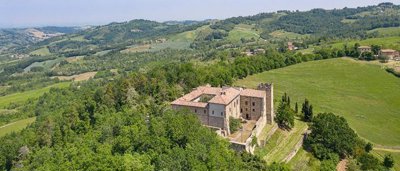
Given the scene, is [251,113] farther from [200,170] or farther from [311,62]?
[311,62]

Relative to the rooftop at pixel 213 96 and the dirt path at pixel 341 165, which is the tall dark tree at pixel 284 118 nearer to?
the rooftop at pixel 213 96

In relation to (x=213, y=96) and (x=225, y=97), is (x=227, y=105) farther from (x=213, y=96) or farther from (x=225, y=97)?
(x=213, y=96)

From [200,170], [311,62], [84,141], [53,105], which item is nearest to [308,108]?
[200,170]

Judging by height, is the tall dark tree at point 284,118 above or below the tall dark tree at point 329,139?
above

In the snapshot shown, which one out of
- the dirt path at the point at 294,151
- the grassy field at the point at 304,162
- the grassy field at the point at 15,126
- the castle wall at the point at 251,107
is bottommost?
the grassy field at the point at 15,126

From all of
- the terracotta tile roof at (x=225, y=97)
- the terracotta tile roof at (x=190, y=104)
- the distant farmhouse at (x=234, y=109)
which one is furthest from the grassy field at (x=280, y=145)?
the terracotta tile roof at (x=190, y=104)

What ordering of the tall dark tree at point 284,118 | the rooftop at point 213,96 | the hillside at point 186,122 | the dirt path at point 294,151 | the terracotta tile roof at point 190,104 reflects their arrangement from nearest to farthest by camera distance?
the hillside at point 186,122 < the dirt path at point 294,151 < the rooftop at point 213,96 < the terracotta tile roof at point 190,104 < the tall dark tree at point 284,118
